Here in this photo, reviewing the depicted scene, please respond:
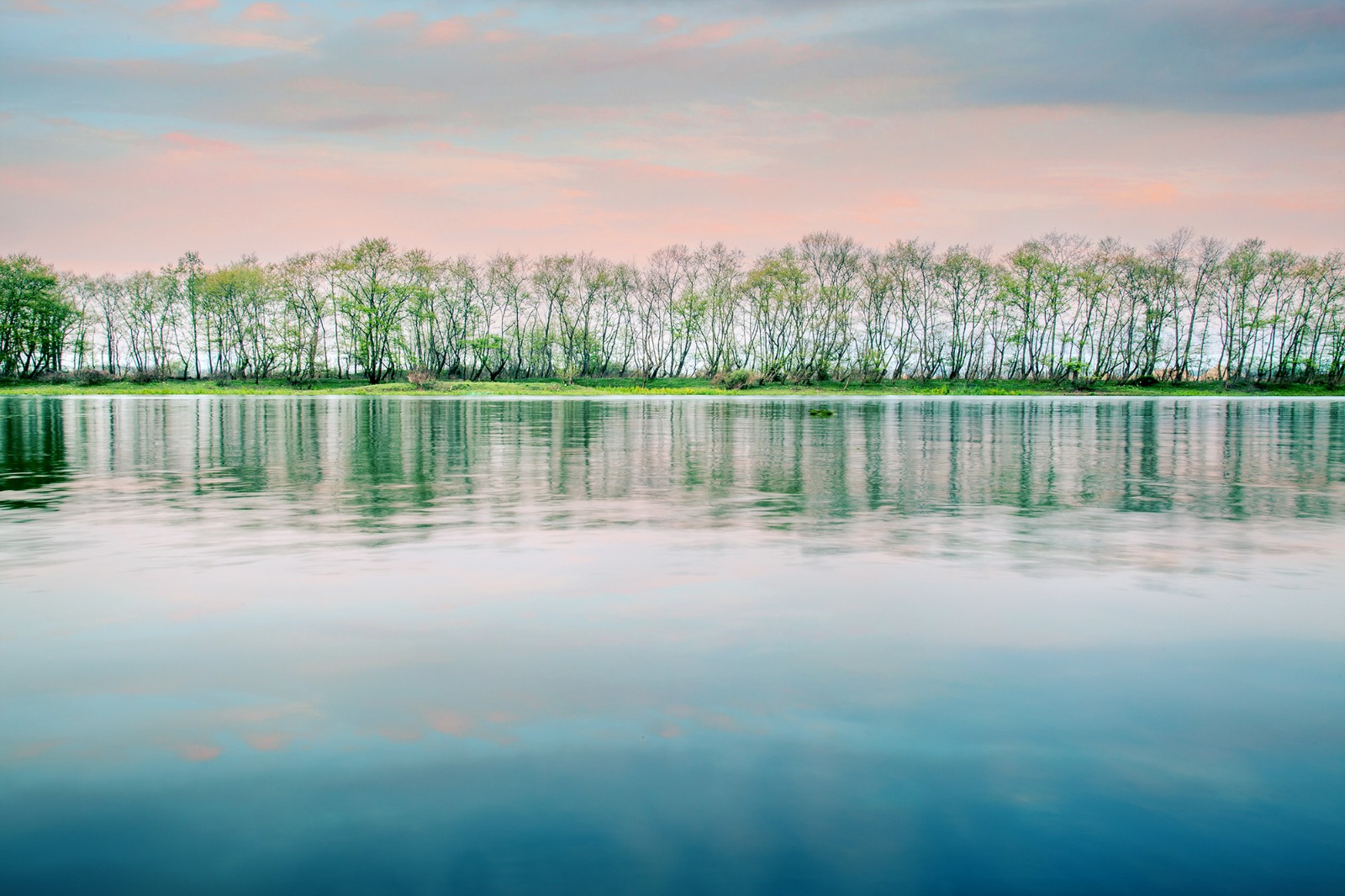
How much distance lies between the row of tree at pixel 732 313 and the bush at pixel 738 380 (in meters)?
2.08

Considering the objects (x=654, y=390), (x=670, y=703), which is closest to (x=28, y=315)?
(x=654, y=390)

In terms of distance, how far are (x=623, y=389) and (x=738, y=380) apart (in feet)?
40.7

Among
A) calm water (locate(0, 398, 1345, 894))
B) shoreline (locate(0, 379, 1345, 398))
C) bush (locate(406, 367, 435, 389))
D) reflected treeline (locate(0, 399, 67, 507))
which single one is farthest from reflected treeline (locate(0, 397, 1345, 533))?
shoreline (locate(0, 379, 1345, 398))

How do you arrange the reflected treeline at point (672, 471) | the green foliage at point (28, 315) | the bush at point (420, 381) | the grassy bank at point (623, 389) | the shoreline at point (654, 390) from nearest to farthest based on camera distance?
1. the reflected treeline at point (672, 471)
2. the shoreline at point (654, 390)
3. the bush at point (420, 381)
4. the grassy bank at point (623, 389)
5. the green foliage at point (28, 315)

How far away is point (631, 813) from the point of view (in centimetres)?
321

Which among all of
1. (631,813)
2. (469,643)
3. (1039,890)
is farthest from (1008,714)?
(469,643)

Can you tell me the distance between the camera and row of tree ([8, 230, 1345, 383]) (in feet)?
320

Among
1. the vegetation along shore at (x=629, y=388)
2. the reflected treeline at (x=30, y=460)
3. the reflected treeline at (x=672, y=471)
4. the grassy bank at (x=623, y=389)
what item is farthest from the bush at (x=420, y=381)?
the reflected treeline at (x=672, y=471)

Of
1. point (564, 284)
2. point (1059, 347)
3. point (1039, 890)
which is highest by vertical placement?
point (564, 284)

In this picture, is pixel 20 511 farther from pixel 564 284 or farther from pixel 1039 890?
pixel 564 284

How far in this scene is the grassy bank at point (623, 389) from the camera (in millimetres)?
86000

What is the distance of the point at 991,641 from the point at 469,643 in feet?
9.98

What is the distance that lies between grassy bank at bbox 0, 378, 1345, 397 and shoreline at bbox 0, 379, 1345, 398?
81 millimetres

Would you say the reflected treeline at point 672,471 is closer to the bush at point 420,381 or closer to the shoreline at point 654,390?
the bush at point 420,381
